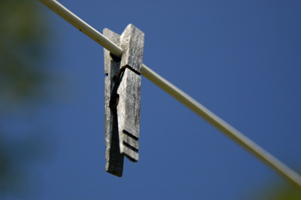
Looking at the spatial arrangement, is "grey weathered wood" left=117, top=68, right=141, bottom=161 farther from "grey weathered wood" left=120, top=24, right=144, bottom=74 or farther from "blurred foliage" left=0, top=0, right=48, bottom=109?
"blurred foliage" left=0, top=0, right=48, bottom=109

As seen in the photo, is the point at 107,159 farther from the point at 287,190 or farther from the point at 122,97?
the point at 287,190

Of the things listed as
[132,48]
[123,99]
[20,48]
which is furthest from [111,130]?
[20,48]

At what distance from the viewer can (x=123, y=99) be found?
2758 millimetres

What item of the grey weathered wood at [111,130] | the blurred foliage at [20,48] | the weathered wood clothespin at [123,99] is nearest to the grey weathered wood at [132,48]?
the weathered wood clothespin at [123,99]

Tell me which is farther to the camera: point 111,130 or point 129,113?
point 111,130

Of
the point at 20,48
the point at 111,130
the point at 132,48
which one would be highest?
the point at 20,48

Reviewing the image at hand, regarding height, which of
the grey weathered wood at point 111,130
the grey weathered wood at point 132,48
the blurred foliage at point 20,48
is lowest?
the grey weathered wood at point 111,130

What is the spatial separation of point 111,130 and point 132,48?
492 millimetres

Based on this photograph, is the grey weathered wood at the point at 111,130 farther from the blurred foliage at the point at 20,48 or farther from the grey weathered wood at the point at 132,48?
the blurred foliage at the point at 20,48

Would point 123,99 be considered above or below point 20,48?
below

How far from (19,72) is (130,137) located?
359 centimetres

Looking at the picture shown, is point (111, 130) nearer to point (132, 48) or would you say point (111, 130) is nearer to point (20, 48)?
point (132, 48)

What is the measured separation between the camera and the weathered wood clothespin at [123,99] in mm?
2598

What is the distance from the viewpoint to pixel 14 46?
6.04 metres
